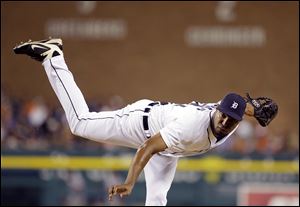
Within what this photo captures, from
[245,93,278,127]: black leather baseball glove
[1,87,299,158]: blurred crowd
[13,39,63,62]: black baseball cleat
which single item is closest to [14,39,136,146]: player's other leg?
[13,39,63,62]: black baseball cleat

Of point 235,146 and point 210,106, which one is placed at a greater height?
point 210,106

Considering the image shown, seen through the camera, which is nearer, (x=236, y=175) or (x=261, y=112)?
(x=261, y=112)

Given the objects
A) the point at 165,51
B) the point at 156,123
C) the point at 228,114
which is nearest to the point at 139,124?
the point at 156,123

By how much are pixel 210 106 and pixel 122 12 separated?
1147 cm

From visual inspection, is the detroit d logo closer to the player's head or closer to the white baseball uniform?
the player's head

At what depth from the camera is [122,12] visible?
59.3 ft

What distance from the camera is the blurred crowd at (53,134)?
1264 cm

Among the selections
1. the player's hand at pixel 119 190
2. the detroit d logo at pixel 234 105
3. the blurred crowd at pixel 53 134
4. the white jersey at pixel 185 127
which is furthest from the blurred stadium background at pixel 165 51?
the player's hand at pixel 119 190

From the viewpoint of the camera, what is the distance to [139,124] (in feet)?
23.1

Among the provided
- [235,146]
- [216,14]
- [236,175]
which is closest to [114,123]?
[236,175]

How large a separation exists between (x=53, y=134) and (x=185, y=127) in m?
7.63

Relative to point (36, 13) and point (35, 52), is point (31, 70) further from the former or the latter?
point (35, 52)

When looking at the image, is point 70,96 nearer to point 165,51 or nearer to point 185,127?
point 185,127

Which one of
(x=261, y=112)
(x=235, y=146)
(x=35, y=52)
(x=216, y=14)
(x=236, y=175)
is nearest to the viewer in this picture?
(x=261, y=112)
